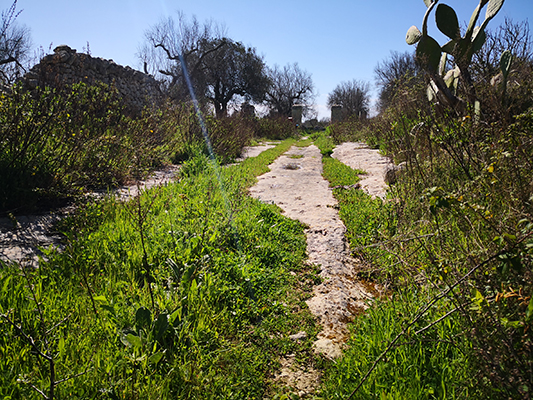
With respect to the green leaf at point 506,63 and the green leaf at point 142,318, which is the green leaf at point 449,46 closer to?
the green leaf at point 506,63

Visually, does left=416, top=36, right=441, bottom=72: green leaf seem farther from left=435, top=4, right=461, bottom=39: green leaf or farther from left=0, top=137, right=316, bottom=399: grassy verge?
left=0, top=137, right=316, bottom=399: grassy verge

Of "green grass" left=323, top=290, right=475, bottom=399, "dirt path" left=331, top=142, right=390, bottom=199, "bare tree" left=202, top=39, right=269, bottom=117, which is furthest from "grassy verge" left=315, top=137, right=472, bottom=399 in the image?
"bare tree" left=202, top=39, right=269, bottom=117

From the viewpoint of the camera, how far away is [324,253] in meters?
3.09

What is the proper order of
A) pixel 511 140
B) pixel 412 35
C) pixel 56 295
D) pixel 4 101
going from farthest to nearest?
pixel 412 35, pixel 4 101, pixel 511 140, pixel 56 295

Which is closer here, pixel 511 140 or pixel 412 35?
pixel 511 140

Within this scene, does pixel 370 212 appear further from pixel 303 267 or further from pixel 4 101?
pixel 4 101

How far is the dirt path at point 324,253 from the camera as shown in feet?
6.29

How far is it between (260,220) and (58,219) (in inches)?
82.1

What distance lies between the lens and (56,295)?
1.94 meters

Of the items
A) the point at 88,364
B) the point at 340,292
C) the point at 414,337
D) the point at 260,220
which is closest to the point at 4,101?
the point at 260,220

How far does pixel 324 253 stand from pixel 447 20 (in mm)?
4642

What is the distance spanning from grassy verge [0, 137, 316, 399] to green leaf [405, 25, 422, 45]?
15.4 feet

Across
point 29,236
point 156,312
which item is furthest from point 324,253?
point 29,236

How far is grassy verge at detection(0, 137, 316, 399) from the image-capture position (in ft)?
4.83
